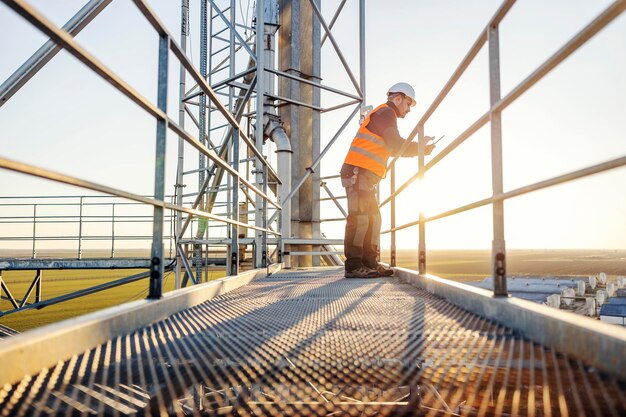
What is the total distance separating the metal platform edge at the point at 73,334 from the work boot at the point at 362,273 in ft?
7.74

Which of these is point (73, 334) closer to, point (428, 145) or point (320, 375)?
point (320, 375)

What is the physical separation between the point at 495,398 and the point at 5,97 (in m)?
2.44

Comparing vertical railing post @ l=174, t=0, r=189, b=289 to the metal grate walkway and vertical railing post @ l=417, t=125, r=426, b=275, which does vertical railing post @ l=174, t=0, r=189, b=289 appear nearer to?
vertical railing post @ l=417, t=125, r=426, b=275

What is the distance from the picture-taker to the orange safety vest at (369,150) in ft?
13.1

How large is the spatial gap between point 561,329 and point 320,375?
A: 64 centimetres

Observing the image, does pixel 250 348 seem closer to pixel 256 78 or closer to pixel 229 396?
pixel 229 396

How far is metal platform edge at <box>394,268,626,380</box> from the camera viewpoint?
954mm

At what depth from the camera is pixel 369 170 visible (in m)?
4.06

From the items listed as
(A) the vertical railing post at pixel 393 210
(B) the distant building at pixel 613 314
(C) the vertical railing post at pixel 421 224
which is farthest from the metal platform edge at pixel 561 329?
(B) the distant building at pixel 613 314

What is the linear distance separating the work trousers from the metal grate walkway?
7.95ft

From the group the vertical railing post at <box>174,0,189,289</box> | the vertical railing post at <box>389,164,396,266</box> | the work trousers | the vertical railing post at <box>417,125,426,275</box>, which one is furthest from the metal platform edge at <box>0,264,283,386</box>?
the vertical railing post at <box>174,0,189,289</box>

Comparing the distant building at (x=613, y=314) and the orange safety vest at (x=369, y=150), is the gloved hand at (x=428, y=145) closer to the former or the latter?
the orange safety vest at (x=369, y=150)

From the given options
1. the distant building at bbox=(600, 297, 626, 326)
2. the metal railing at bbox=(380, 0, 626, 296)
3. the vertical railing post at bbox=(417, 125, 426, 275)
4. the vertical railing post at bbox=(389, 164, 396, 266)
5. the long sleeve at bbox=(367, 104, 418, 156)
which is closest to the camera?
the metal railing at bbox=(380, 0, 626, 296)

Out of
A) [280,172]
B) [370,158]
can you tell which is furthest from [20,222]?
[370,158]
